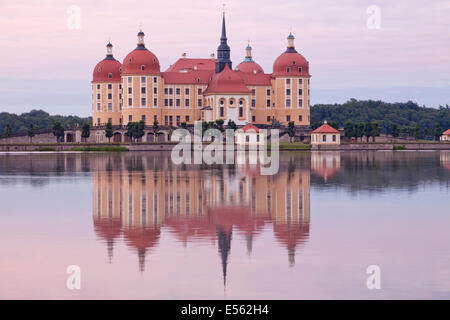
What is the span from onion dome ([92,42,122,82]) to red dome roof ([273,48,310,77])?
26551mm

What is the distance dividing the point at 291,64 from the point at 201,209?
97035mm

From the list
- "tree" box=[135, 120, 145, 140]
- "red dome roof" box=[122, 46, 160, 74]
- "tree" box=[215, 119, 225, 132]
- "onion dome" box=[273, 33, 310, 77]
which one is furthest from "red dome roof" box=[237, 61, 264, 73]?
"tree" box=[135, 120, 145, 140]

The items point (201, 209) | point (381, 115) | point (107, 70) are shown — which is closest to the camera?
point (201, 209)

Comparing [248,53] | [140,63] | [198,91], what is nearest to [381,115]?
[248,53]

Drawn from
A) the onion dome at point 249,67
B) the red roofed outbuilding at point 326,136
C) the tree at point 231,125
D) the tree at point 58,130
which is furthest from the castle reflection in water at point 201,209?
the onion dome at point 249,67

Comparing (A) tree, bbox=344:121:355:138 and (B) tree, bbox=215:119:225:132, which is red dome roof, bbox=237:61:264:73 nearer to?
(B) tree, bbox=215:119:225:132

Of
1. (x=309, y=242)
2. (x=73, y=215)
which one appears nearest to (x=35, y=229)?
(x=73, y=215)

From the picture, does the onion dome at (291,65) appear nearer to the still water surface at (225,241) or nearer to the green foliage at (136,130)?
the green foliage at (136,130)

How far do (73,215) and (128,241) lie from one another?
6.95m

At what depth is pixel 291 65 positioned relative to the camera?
122438mm

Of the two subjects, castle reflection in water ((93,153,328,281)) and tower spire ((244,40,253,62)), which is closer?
castle reflection in water ((93,153,328,281))

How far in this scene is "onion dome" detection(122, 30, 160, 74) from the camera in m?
116

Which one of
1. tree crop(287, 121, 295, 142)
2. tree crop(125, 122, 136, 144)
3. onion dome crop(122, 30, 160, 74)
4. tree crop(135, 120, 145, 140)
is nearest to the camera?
tree crop(135, 120, 145, 140)

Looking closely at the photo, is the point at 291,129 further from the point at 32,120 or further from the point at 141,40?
the point at 32,120
